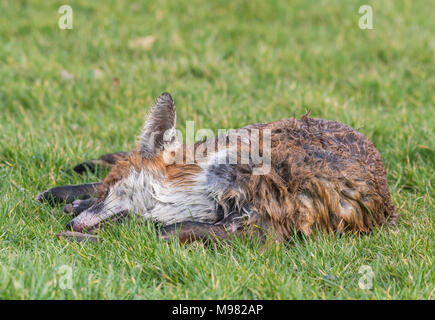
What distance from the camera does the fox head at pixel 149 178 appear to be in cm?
401

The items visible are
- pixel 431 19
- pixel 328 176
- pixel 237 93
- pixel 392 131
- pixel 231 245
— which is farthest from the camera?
pixel 431 19

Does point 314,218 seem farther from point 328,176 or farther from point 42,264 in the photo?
point 42,264

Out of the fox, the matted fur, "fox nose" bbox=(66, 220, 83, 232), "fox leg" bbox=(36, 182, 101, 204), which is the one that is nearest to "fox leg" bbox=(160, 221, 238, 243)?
the fox

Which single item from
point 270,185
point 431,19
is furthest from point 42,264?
point 431,19

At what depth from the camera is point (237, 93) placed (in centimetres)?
702

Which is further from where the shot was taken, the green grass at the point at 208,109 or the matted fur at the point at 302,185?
the matted fur at the point at 302,185

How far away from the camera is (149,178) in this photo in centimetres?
407

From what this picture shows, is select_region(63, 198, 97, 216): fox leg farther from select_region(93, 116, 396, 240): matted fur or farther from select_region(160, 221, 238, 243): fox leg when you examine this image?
select_region(160, 221, 238, 243): fox leg

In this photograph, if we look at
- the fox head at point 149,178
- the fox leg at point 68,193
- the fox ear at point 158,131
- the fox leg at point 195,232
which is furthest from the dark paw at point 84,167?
the fox leg at point 195,232

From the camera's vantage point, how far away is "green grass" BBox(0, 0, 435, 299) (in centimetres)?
335

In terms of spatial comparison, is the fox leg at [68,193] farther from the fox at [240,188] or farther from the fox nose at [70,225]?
the fox nose at [70,225]

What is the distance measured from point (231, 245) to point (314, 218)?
647 millimetres

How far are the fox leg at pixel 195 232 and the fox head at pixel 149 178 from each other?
20cm
